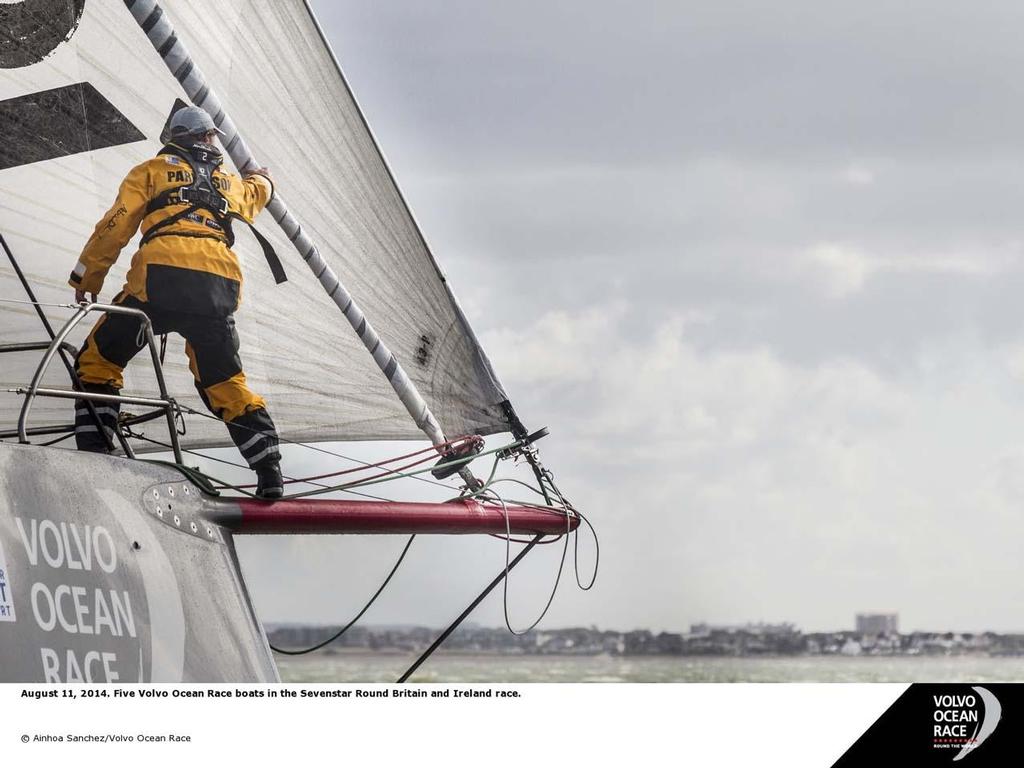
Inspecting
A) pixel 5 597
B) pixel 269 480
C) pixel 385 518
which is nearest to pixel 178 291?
pixel 269 480

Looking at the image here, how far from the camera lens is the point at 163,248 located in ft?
13.3

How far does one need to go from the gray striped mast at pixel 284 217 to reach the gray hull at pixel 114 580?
1397mm

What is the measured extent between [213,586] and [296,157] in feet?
6.71

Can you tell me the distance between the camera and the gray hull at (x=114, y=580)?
298 centimetres

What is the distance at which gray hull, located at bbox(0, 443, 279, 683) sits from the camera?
2979 mm

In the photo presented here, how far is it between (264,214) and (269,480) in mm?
1244

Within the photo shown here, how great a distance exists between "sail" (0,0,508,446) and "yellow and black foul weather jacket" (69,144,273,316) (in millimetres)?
233

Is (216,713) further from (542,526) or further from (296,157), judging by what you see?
(296,157)

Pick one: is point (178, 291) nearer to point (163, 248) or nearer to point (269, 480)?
point (163, 248)

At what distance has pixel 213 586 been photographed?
3.63 m

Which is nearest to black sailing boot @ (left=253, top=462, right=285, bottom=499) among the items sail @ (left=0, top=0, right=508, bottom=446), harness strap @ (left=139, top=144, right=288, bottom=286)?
sail @ (left=0, top=0, right=508, bottom=446)

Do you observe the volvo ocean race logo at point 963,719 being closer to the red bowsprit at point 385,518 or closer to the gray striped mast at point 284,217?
the red bowsprit at point 385,518

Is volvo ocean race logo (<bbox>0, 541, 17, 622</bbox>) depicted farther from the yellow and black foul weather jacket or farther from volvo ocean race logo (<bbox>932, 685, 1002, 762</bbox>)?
volvo ocean race logo (<bbox>932, 685, 1002, 762</bbox>)

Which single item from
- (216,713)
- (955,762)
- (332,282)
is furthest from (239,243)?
(955,762)
